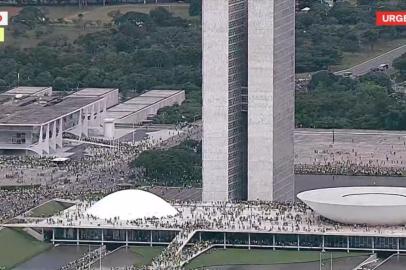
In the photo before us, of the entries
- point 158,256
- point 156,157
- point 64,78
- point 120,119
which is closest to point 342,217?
point 158,256

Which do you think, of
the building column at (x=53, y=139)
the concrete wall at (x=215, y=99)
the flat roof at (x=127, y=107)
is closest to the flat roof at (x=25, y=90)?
the flat roof at (x=127, y=107)

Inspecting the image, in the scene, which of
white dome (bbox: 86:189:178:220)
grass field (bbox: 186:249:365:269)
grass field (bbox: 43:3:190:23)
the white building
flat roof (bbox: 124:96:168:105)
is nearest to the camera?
grass field (bbox: 186:249:365:269)

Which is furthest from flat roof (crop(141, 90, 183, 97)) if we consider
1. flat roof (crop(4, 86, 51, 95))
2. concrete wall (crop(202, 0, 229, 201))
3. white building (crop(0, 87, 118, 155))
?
concrete wall (crop(202, 0, 229, 201))

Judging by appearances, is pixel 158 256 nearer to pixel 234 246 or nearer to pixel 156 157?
pixel 234 246

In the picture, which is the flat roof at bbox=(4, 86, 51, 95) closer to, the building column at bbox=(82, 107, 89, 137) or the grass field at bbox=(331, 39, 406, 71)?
the building column at bbox=(82, 107, 89, 137)

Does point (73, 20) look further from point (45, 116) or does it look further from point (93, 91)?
point (45, 116)
